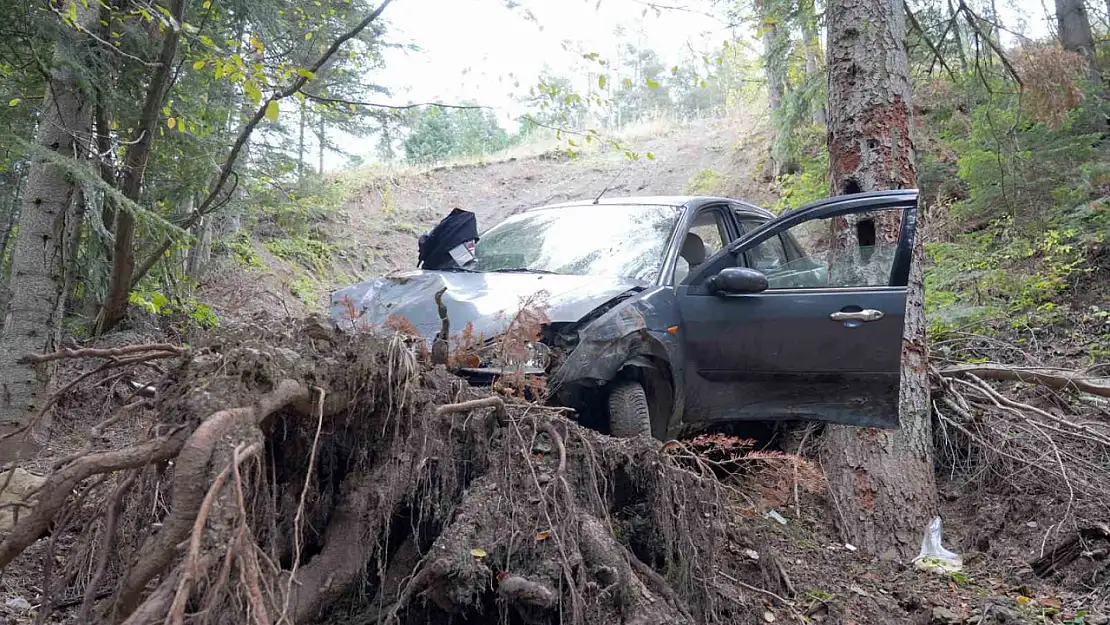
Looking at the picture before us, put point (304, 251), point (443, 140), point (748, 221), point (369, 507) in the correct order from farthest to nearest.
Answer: point (443, 140), point (304, 251), point (748, 221), point (369, 507)

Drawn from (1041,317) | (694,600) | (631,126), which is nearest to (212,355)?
(694,600)

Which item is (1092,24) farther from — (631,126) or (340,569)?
(631,126)

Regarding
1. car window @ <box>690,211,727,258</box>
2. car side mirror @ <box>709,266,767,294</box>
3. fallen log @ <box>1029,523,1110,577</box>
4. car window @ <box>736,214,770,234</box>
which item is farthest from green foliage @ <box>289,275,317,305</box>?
fallen log @ <box>1029,523,1110,577</box>

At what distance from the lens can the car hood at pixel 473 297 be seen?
420 cm

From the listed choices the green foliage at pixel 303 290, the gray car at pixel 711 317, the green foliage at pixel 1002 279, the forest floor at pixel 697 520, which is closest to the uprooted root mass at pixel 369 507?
the forest floor at pixel 697 520

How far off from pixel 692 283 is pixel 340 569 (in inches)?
110

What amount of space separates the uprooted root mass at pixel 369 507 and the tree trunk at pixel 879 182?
1787 millimetres

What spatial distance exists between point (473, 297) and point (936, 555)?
3.13m

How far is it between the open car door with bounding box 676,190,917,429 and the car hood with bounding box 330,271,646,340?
53 cm

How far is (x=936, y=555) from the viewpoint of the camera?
183 inches

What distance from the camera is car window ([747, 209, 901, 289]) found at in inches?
187

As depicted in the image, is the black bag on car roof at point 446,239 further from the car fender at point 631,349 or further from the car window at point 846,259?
the car window at point 846,259

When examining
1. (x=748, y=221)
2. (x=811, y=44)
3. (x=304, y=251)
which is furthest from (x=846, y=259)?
(x=304, y=251)

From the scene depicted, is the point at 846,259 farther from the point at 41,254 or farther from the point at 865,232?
the point at 41,254
